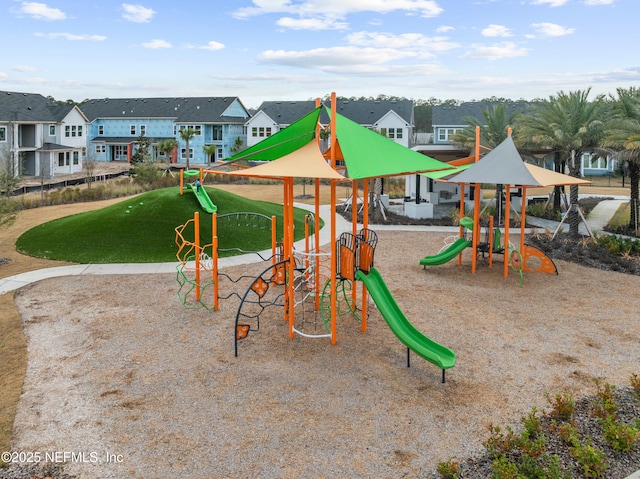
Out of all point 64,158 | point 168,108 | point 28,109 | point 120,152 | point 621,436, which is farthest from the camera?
point 168,108

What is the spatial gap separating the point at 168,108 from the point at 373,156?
63008 mm

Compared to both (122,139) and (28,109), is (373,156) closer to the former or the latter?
(28,109)

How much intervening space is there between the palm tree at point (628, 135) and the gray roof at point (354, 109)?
34833mm

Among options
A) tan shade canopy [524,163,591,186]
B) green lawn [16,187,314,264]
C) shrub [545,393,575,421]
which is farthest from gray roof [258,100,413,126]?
shrub [545,393,575,421]

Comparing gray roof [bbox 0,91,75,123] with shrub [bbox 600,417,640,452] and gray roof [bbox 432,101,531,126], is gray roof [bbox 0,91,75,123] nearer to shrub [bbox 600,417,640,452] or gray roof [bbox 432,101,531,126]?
gray roof [bbox 432,101,531,126]

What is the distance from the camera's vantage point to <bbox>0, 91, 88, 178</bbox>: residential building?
4788cm

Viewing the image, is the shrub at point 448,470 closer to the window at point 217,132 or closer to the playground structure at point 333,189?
the playground structure at point 333,189

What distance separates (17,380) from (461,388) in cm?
748

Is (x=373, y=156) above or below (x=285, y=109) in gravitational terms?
below

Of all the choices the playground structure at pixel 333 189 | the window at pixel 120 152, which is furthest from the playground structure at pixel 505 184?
the window at pixel 120 152

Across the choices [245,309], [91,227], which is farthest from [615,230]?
[91,227]

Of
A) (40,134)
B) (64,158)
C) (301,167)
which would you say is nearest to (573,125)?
(301,167)

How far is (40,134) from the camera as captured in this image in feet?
168

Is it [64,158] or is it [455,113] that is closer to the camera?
[64,158]
